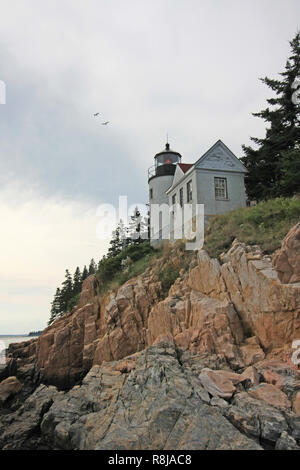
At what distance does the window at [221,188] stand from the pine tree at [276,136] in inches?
114

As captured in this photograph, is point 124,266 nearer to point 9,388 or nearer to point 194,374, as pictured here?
point 9,388

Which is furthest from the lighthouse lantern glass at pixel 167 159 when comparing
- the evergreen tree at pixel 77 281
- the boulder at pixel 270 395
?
the evergreen tree at pixel 77 281

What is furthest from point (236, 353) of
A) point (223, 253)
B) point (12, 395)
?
point (12, 395)

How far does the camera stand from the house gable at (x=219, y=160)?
19405 mm

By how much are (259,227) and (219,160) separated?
805 centimetres

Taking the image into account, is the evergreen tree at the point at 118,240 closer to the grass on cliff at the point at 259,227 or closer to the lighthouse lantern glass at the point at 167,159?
the lighthouse lantern glass at the point at 167,159

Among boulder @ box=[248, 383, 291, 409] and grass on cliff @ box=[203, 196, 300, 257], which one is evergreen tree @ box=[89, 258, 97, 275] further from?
boulder @ box=[248, 383, 291, 409]

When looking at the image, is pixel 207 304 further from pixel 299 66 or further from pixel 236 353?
pixel 299 66

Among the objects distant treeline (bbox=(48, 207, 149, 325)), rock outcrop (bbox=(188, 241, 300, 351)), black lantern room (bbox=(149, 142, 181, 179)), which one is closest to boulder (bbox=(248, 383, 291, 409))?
rock outcrop (bbox=(188, 241, 300, 351))

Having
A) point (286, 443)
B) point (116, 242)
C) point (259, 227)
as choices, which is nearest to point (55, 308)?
point (116, 242)

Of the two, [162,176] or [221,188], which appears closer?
[221,188]

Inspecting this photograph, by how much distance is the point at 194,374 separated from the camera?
8.73 meters

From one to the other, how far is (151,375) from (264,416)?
327 cm

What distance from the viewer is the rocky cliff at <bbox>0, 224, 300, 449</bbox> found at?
6613 millimetres
